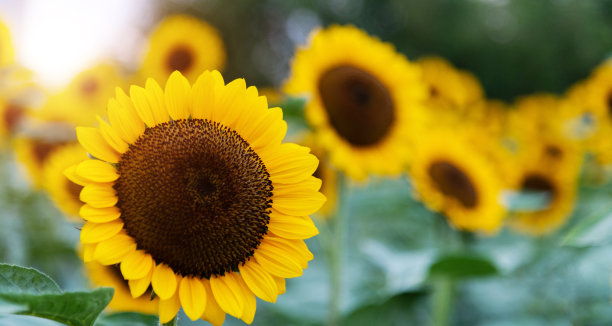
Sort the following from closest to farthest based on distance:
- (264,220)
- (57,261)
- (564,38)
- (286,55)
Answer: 1. (264,220)
2. (57,261)
3. (564,38)
4. (286,55)

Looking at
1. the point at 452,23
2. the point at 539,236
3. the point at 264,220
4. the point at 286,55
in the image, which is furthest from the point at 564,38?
the point at 264,220

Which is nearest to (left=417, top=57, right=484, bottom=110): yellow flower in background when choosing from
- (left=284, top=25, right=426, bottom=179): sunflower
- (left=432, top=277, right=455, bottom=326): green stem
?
(left=284, top=25, right=426, bottom=179): sunflower

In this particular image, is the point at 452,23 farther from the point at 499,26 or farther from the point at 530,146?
the point at 530,146

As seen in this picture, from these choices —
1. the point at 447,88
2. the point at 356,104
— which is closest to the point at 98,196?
the point at 356,104

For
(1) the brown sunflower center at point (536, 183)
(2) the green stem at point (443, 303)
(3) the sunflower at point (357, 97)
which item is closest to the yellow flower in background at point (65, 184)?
(3) the sunflower at point (357, 97)

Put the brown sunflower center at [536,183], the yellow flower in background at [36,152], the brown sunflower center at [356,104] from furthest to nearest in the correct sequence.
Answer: the brown sunflower center at [536,183] < the yellow flower in background at [36,152] < the brown sunflower center at [356,104]

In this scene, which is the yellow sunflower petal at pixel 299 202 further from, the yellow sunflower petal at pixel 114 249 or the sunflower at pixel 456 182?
the sunflower at pixel 456 182
